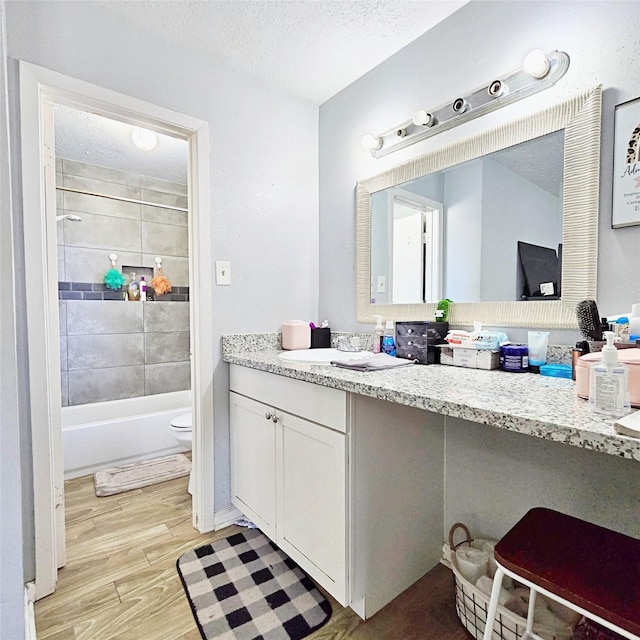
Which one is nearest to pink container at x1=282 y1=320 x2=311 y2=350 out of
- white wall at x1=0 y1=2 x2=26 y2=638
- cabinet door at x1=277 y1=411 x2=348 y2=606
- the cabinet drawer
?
the cabinet drawer

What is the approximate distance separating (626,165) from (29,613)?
2.38 meters

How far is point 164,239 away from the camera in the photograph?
3.41m

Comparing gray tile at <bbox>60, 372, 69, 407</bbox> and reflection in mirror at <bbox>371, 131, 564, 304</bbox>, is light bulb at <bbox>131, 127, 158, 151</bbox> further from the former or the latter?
gray tile at <bbox>60, 372, 69, 407</bbox>

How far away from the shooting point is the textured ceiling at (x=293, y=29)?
1.46 meters

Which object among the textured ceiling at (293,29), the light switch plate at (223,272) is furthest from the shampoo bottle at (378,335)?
the textured ceiling at (293,29)

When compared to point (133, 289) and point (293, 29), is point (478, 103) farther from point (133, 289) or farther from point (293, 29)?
point (133, 289)

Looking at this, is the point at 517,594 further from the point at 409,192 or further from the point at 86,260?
the point at 86,260

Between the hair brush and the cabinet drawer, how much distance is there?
0.71 meters

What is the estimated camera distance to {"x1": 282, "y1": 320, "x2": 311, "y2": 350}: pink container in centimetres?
193

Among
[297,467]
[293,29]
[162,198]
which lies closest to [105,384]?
[162,198]

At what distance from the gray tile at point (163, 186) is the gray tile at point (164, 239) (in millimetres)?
318

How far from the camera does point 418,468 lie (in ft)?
4.60

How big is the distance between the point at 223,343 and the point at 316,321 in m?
0.61

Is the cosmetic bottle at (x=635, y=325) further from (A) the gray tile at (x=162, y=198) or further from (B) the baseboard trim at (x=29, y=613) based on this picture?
(A) the gray tile at (x=162, y=198)
